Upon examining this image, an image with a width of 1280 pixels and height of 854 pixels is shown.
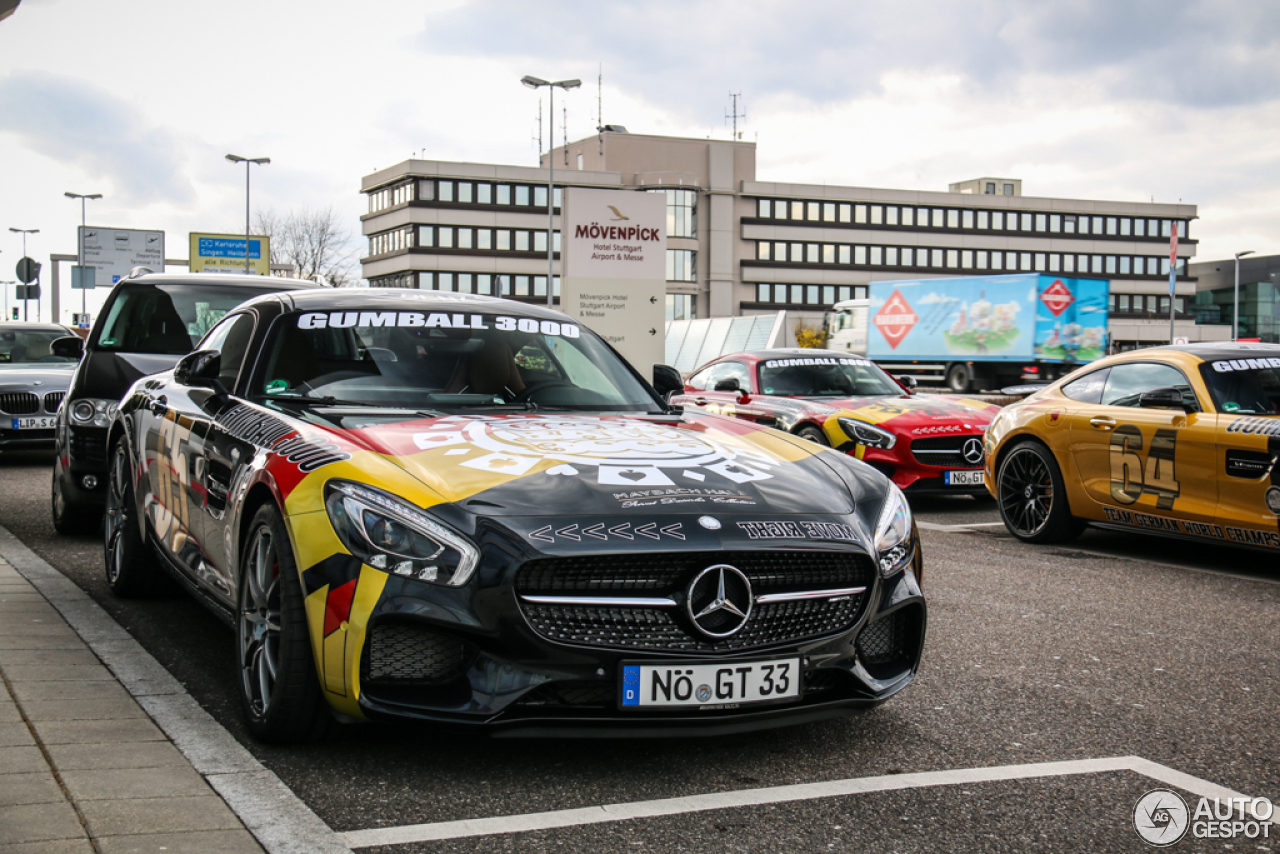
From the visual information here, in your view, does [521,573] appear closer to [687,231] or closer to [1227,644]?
[1227,644]

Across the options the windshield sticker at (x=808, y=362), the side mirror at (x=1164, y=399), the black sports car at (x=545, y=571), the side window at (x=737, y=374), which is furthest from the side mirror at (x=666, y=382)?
the windshield sticker at (x=808, y=362)

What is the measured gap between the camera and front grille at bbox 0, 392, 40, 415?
12.9 metres

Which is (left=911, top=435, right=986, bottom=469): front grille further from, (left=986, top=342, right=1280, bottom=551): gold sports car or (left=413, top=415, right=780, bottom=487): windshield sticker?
(left=413, top=415, right=780, bottom=487): windshield sticker

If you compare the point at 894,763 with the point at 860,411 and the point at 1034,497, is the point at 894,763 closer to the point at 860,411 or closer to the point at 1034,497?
the point at 1034,497

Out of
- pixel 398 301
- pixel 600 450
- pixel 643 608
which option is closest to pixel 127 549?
pixel 398 301

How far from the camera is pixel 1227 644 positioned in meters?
5.56

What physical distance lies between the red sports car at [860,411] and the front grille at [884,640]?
20.4ft

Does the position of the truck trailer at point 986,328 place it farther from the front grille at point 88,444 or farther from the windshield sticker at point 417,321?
the windshield sticker at point 417,321

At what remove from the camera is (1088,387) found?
28.3ft

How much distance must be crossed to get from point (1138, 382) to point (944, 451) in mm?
2626

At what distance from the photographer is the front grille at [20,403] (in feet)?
42.3

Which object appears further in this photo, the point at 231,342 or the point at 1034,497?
the point at 1034,497

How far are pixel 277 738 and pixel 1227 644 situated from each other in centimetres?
412

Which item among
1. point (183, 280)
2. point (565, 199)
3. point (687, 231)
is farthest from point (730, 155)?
point (183, 280)
